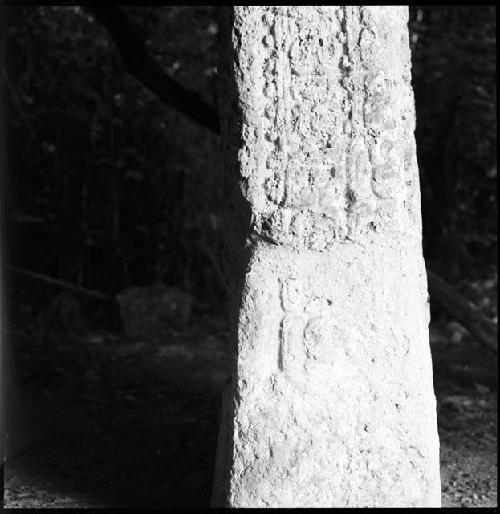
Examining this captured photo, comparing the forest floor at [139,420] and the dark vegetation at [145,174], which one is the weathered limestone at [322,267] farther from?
the dark vegetation at [145,174]

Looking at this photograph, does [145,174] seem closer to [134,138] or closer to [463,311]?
[134,138]

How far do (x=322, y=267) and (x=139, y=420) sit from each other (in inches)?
71.5

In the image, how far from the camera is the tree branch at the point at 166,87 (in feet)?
14.9

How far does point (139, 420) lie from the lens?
4023 mm

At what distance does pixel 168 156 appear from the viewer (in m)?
6.56

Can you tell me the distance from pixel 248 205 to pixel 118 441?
1.56 m

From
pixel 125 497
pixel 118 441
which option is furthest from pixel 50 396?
pixel 125 497

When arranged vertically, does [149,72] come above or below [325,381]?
above

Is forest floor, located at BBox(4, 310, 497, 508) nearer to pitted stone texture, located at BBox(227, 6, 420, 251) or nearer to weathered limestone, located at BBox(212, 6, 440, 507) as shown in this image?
weathered limestone, located at BBox(212, 6, 440, 507)

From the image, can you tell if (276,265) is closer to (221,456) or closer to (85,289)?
(221,456)

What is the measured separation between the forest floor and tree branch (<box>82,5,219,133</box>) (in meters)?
1.29

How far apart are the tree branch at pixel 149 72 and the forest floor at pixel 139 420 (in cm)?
129

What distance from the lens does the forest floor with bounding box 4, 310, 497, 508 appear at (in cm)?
322

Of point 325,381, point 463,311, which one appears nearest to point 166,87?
point 463,311
